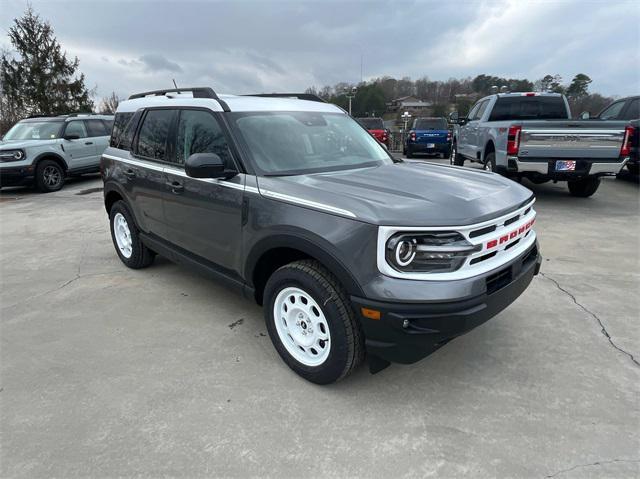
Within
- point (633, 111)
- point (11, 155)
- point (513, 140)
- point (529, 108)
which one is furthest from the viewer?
point (11, 155)

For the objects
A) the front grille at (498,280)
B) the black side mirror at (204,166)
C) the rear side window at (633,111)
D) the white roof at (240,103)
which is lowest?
the front grille at (498,280)

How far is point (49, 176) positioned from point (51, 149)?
0.69 m

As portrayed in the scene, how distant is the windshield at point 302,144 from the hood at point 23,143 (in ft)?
31.7

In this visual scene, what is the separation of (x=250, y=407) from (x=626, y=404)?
88.5 inches

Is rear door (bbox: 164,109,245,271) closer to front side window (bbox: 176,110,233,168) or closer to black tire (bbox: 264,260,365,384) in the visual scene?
front side window (bbox: 176,110,233,168)

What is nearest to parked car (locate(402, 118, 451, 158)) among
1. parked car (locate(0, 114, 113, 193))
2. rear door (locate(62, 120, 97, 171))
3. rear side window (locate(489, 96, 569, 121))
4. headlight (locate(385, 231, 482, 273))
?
rear side window (locate(489, 96, 569, 121))

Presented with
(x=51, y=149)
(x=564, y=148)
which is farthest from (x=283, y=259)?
(x=51, y=149)

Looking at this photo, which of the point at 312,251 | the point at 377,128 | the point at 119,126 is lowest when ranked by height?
the point at 312,251

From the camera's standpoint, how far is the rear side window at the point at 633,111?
976cm

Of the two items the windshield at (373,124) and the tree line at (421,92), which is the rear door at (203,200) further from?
the tree line at (421,92)

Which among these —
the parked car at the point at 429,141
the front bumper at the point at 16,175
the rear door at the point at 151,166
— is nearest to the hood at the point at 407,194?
the rear door at the point at 151,166

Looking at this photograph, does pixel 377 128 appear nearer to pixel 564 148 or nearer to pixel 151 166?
pixel 564 148

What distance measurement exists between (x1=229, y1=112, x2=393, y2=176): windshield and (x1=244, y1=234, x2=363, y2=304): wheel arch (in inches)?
20.9

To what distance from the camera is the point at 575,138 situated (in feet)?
22.9
